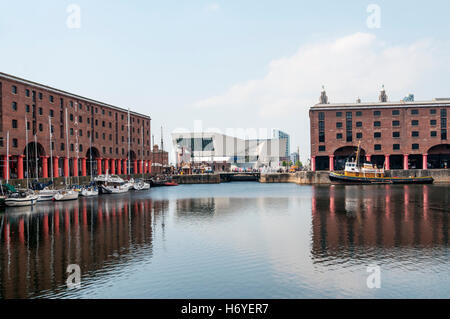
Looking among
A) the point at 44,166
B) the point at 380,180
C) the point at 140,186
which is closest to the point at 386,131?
the point at 380,180

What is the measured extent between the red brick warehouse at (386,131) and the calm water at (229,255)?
213ft

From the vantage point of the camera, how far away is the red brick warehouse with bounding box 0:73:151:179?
69125mm

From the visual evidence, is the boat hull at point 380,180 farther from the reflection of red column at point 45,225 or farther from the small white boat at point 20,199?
the reflection of red column at point 45,225

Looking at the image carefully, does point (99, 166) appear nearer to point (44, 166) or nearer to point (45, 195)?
point (44, 166)

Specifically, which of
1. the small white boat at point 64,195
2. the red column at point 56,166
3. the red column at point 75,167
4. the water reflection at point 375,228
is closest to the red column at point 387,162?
the water reflection at point 375,228

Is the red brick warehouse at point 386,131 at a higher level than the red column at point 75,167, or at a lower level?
higher

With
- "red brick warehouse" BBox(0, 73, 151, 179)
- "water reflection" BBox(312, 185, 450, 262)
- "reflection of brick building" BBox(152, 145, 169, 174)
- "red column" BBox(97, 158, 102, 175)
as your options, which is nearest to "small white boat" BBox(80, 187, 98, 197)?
→ "red brick warehouse" BBox(0, 73, 151, 179)

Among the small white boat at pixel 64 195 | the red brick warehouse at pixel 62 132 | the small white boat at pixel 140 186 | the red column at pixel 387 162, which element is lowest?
the small white boat at pixel 140 186

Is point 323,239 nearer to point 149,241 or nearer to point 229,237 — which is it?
point 229,237

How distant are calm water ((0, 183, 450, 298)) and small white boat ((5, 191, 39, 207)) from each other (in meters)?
12.4

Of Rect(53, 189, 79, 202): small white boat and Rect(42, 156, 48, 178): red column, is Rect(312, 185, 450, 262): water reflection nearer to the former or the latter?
Rect(53, 189, 79, 202): small white boat

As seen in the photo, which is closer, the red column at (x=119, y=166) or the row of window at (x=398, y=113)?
the row of window at (x=398, y=113)

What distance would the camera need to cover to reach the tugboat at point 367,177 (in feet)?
315
